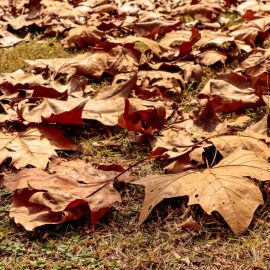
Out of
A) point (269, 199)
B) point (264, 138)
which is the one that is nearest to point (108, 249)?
point (269, 199)

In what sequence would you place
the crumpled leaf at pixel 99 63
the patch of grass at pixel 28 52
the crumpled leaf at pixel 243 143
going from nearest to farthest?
the crumpled leaf at pixel 243 143
the crumpled leaf at pixel 99 63
the patch of grass at pixel 28 52

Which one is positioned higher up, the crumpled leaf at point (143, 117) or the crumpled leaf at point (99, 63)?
the crumpled leaf at point (143, 117)

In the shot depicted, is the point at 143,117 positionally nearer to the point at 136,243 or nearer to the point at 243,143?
the point at 243,143

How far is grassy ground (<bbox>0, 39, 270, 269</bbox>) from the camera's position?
1194mm

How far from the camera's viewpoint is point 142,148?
171 centimetres

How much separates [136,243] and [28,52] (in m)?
1.76

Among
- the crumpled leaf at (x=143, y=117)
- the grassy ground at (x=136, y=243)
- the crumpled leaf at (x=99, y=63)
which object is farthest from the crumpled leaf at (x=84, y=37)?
the grassy ground at (x=136, y=243)

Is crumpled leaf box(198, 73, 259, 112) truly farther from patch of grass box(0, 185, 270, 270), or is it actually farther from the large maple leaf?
patch of grass box(0, 185, 270, 270)

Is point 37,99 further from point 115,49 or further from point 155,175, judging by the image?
point 155,175

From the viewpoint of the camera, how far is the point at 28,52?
8.92 ft

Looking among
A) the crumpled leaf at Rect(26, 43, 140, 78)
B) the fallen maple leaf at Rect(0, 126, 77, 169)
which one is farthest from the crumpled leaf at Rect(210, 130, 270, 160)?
the crumpled leaf at Rect(26, 43, 140, 78)

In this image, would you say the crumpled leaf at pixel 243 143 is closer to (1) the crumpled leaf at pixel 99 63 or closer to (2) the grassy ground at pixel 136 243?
(2) the grassy ground at pixel 136 243

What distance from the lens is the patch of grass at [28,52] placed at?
8.25ft

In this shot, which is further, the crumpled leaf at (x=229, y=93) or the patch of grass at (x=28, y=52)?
the patch of grass at (x=28, y=52)
